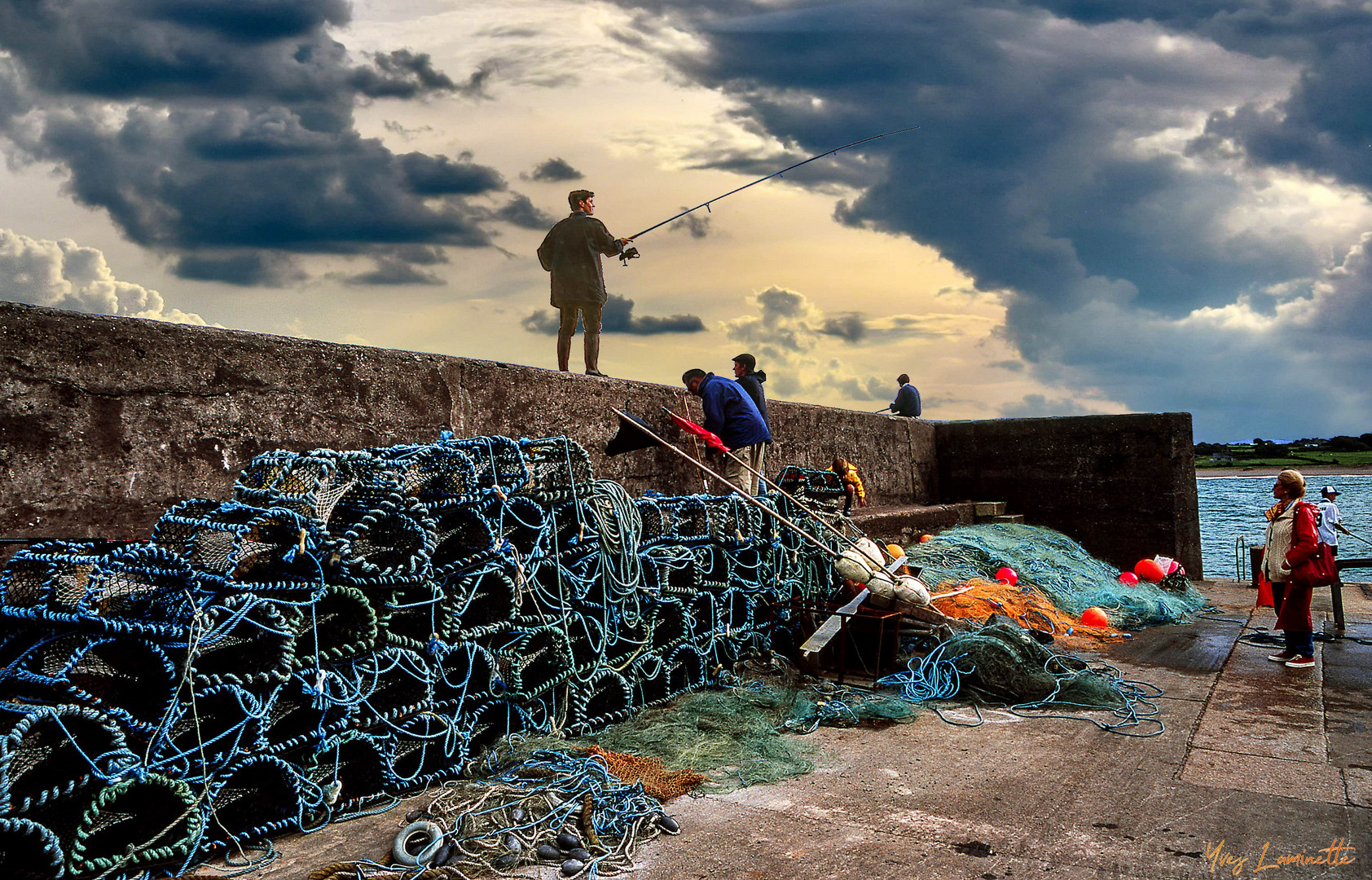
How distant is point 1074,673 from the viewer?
479 centimetres

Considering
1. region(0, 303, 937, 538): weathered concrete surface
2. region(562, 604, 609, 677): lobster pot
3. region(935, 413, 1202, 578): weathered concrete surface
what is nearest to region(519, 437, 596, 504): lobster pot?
region(562, 604, 609, 677): lobster pot

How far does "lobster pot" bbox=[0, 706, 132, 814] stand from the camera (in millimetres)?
2348

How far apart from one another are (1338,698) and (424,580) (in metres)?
4.68

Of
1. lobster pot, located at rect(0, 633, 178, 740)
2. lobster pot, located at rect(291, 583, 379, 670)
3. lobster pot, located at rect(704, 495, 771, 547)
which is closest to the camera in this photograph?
lobster pot, located at rect(0, 633, 178, 740)

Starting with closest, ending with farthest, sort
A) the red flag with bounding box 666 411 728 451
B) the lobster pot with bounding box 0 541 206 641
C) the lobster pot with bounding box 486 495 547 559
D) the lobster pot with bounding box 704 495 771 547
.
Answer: the lobster pot with bounding box 0 541 206 641 < the lobster pot with bounding box 486 495 547 559 < the lobster pot with bounding box 704 495 771 547 < the red flag with bounding box 666 411 728 451

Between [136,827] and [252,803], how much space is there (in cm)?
35

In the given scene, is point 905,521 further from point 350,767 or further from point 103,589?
point 103,589

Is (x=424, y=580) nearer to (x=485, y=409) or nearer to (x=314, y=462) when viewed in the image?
(x=314, y=462)

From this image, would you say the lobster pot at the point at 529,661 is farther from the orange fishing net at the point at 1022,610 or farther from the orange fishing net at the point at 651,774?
the orange fishing net at the point at 1022,610

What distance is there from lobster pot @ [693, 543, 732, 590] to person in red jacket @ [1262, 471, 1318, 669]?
352 cm

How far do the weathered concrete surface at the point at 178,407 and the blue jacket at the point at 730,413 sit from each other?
1.59 m

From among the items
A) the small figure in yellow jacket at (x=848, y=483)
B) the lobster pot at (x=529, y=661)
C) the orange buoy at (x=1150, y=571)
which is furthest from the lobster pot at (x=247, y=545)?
the orange buoy at (x=1150, y=571)

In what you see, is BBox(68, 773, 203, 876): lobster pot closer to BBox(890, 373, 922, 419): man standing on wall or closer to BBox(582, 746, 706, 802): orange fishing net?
BBox(582, 746, 706, 802): orange fishing net

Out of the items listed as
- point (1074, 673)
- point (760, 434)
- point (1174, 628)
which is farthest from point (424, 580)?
point (1174, 628)
